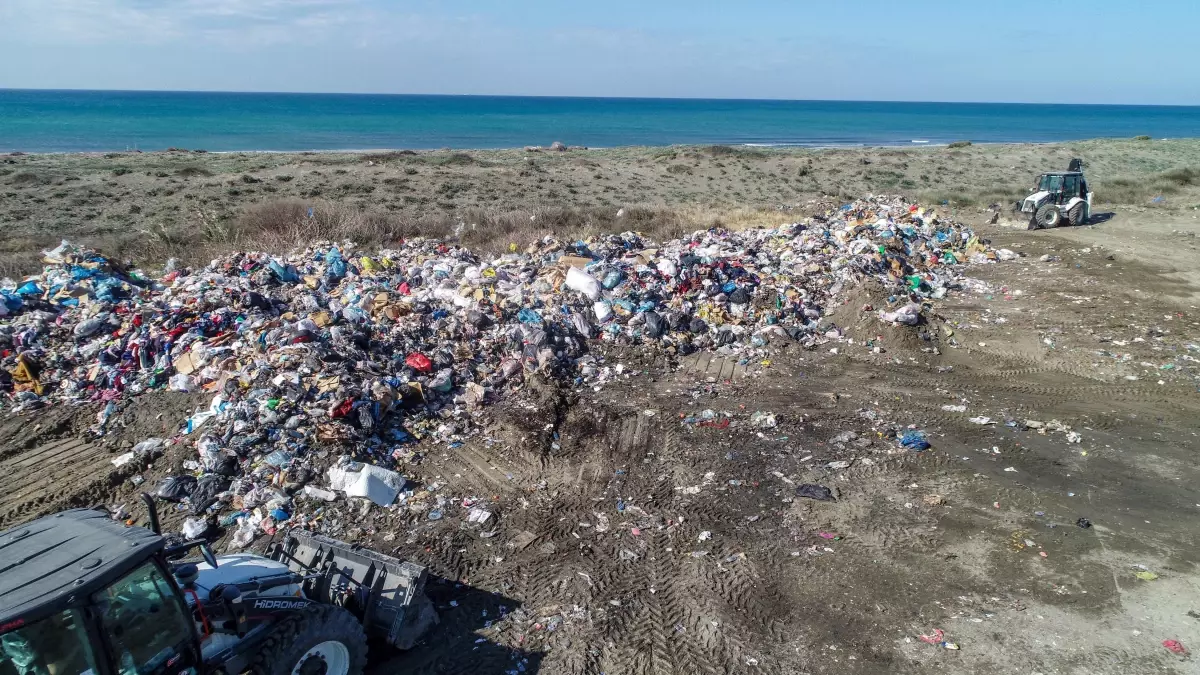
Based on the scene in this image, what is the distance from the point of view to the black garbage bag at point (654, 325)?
402 inches

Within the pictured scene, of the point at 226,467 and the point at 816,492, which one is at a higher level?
the point at 226,467

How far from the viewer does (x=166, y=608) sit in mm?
A: 3201

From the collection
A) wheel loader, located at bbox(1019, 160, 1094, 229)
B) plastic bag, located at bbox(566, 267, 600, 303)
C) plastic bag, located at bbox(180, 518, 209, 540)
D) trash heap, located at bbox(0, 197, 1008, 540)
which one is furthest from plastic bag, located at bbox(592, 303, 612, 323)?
wheel loader, located at bbox(1019, 160, 1094, 229)

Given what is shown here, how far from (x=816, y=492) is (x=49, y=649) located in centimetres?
595

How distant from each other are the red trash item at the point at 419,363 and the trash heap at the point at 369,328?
0.8 inches

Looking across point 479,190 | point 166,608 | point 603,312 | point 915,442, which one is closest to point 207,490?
point 166,608

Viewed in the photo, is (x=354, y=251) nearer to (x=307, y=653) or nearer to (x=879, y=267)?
(x=879, y=267)

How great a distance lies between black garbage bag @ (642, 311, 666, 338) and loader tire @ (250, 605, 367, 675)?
6659mm

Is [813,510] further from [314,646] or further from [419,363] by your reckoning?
[419,363]

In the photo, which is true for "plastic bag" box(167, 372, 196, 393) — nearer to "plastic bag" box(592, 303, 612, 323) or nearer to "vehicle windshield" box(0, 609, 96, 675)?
"plastic bag" box(592, 303, 612, 323)

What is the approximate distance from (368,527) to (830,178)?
2838 centimetres

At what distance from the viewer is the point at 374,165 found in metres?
31.3

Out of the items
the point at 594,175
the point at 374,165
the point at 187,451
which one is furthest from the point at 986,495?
the point at 374,165

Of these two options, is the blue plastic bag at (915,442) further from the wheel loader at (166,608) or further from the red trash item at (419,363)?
the red trash item at (419,363)
